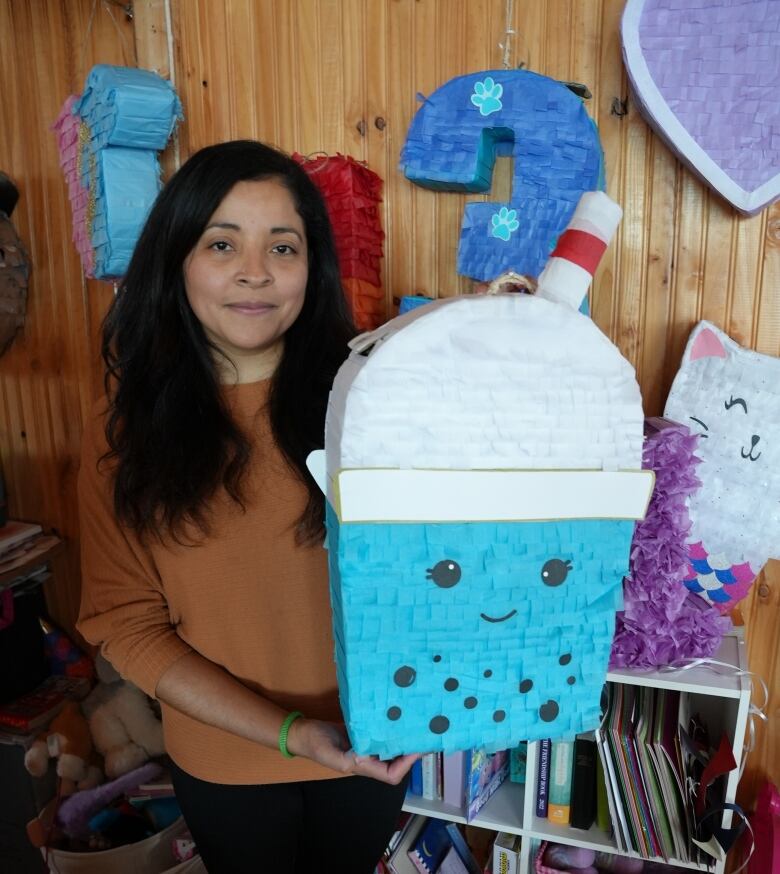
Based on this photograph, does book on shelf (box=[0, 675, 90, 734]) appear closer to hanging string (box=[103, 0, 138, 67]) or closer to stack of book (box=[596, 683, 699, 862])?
stack of book (box=[596, 683, 699, 862])

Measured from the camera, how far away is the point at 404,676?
0.65 meters

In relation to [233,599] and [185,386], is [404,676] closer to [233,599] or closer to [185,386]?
[233,599]

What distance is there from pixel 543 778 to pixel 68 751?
3.90 feet

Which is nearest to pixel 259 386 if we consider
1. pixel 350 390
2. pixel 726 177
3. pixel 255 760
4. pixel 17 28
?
pixel 350 390

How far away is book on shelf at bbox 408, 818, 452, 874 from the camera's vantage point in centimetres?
157

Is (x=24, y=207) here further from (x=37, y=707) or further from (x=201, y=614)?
(x=201, y=614)

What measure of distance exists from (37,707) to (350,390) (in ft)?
5.47

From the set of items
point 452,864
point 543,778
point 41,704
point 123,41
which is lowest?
point 452,864

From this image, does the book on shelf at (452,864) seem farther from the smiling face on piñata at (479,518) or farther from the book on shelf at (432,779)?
the smiling face on piñata at (479,518)

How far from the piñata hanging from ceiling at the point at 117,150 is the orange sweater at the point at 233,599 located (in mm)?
669

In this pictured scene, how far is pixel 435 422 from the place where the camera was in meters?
0.60

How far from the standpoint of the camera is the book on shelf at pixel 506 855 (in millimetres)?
1458

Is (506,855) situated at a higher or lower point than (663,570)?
lower

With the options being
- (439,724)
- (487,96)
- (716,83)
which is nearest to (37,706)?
(439,724)
